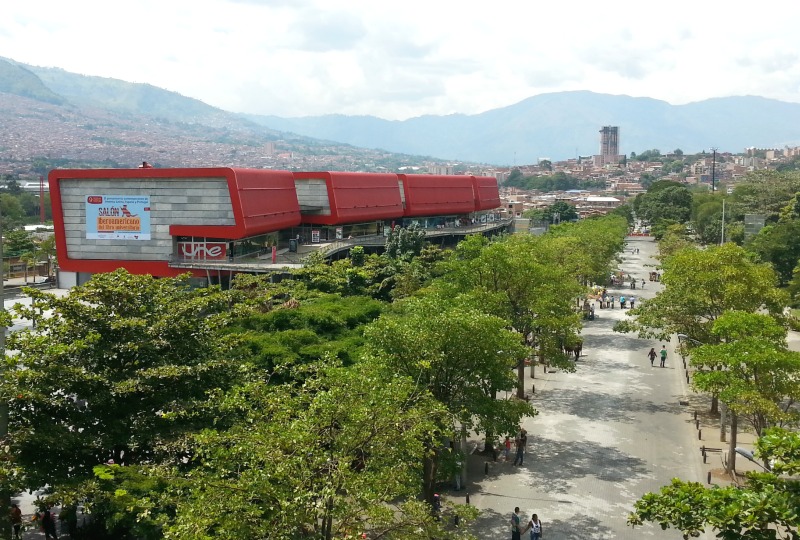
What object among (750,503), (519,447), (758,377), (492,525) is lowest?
(492,525)

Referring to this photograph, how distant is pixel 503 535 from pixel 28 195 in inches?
4949

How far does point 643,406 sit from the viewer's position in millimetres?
29078

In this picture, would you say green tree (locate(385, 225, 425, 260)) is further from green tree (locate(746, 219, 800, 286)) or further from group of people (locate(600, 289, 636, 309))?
green tree (locate(746, 219, 800, 286))

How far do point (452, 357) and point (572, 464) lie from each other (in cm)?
766

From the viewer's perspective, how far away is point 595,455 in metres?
23.2

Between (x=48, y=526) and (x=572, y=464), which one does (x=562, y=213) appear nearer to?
(x=572, y=464)

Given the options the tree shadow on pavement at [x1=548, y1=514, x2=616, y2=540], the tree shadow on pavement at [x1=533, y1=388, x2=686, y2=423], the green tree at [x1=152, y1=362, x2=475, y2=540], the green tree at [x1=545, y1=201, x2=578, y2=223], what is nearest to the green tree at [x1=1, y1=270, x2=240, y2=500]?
the green tree at [x1=152, y1=362, x2=475, y2=540]

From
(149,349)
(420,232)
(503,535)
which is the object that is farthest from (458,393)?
(420,232)

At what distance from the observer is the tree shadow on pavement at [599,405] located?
27766 millimetres

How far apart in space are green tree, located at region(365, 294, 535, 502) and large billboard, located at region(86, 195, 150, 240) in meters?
31.3

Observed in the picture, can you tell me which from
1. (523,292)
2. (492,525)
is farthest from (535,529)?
(523,292)

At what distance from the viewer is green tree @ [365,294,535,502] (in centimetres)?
1681

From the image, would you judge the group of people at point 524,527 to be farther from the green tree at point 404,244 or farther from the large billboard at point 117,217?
the large billboard at point 117,217

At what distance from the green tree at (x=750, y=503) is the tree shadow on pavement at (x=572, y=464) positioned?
1169 cm
